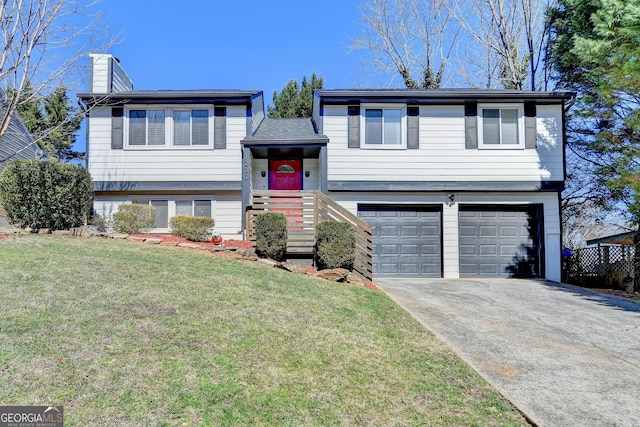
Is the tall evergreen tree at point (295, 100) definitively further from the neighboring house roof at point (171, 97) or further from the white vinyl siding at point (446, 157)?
the white vinyl siding at point (446, 157)

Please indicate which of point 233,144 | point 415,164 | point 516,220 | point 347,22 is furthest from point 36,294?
point 347,22

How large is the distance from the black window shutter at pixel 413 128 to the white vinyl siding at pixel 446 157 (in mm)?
107

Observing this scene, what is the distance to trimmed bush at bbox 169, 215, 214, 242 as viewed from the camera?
1152 centimetres

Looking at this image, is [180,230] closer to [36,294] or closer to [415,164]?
[36,294]

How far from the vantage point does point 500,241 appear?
1319 centimetres

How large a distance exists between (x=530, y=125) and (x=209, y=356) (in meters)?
12.3

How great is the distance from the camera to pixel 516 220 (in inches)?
522

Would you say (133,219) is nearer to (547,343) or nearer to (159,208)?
(159,208)

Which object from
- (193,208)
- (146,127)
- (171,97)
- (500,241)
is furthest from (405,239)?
(146,127)

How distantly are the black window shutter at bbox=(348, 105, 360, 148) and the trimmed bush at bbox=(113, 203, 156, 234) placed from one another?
20.4 ft

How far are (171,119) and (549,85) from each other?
16.3m

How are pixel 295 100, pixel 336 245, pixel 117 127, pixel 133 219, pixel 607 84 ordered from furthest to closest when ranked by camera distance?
pixel 295 100
pixel 117 127
pixel 607 84
pixel 133 219
pixel 336 245

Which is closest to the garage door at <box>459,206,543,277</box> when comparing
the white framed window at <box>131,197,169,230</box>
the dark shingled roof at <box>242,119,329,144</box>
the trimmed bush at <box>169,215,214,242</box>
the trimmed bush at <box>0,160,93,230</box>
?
the dark shingled roof at <box>242,119,329,144</box>

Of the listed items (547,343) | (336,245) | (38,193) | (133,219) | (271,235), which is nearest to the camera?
(547,343)
